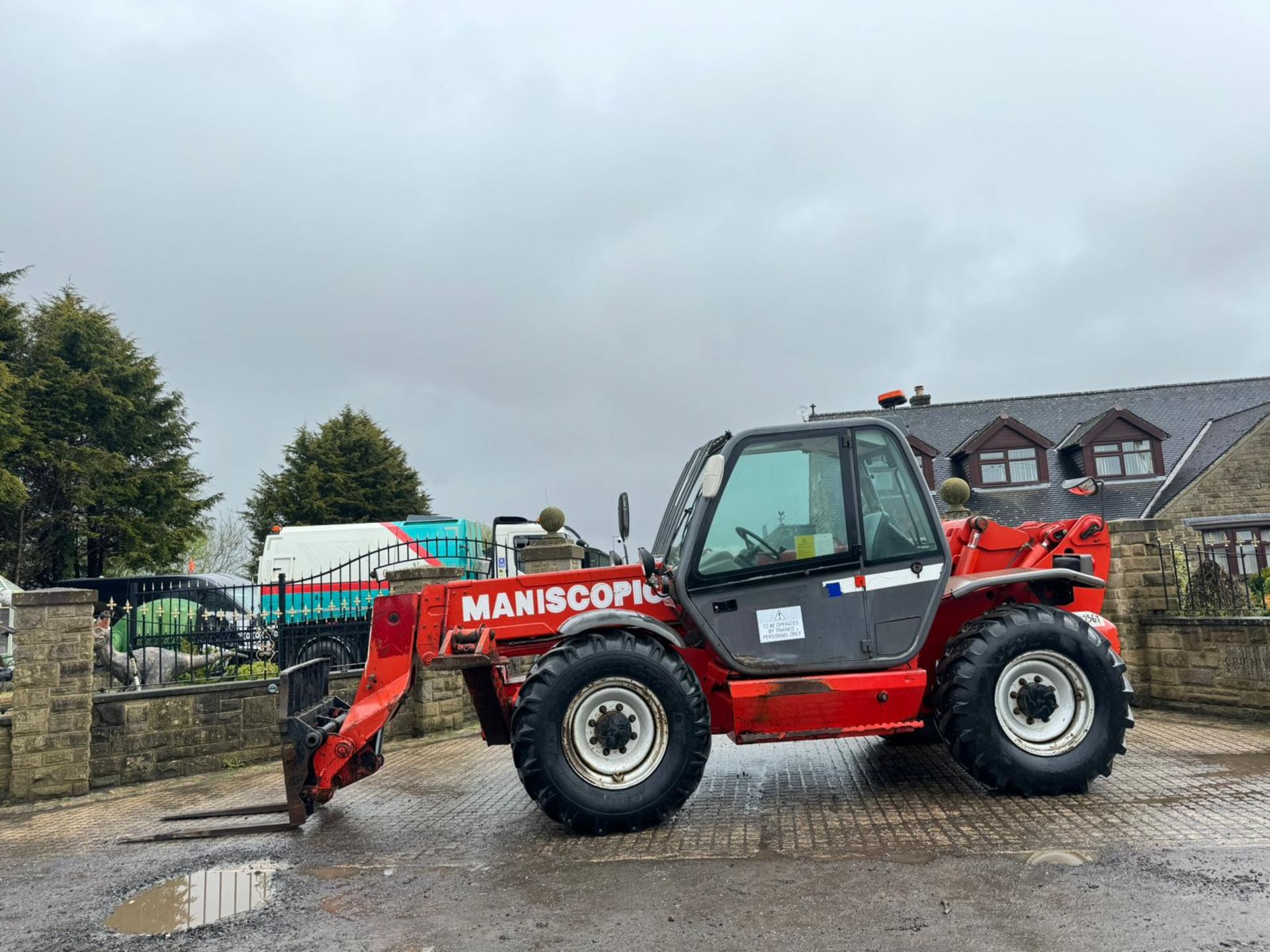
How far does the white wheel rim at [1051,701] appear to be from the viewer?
17.9ft

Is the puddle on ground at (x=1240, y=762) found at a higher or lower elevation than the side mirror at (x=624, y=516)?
lower

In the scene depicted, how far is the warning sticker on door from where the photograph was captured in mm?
5445

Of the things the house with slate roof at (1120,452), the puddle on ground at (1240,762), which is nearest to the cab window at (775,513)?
the puddle on ground at (1240,762)

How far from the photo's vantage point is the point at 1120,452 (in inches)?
1077

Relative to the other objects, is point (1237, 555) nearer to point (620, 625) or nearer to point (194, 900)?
point (620, 625)

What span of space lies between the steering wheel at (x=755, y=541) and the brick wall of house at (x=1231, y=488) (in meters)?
23.4

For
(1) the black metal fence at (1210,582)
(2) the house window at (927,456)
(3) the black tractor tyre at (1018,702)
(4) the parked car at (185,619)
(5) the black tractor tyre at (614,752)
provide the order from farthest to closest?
(2) the house window at (927,456)
(4) the parked car at (185,619)
(1) the black metal fence at (1210,582)
(3) the black tractor tyre at (1018,702)
(5) the black tractor tyre at (614,752)

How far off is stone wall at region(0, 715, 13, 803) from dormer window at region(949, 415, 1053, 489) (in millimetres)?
25937

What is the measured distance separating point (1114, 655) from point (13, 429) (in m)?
28.3

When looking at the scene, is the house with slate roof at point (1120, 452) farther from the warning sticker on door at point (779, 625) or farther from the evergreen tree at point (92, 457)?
the evergreen tree at point (92, 457)

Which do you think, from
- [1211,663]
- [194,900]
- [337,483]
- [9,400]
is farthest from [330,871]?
[337,483]

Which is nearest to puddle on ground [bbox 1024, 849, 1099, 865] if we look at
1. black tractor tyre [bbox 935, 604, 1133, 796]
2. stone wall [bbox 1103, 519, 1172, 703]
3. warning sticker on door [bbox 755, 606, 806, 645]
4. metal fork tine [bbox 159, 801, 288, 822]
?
black tractor tyre [bbox 935, 604, 1133, 796]

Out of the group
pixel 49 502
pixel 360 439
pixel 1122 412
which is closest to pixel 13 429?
pixel 49 502

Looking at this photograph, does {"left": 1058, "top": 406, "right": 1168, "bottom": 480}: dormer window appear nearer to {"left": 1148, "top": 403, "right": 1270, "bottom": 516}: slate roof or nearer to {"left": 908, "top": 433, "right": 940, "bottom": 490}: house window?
{"left": 1148, "top": 403, "right": 1270, "bottom": 516}: slate roof
